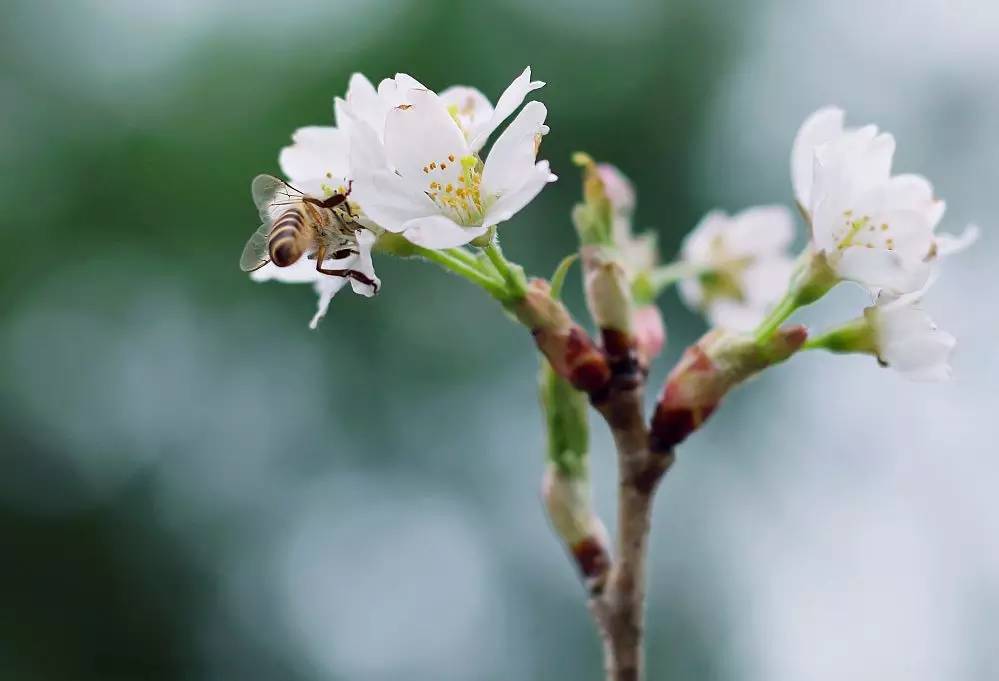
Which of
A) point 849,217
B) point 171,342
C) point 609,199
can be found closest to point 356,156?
point 609,199

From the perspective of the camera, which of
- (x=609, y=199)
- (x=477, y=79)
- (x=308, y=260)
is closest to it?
(x=308, y=260)

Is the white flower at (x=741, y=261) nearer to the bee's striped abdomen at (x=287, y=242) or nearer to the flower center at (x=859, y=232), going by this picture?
the flower center at (x=859, y=232)

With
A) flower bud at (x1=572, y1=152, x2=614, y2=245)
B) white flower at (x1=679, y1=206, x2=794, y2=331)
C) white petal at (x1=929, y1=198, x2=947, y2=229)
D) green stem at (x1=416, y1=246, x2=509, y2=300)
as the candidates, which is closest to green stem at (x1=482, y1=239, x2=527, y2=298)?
green stem at (x1=416, y1=246, x2=509, y2=300)

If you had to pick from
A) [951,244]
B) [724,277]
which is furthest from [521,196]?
[724,277]

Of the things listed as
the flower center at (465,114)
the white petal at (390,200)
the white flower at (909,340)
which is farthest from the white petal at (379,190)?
the white flower at (909,340)

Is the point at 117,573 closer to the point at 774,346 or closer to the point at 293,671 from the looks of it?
the point at 293,671

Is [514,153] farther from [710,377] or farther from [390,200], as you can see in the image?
[710,377]
